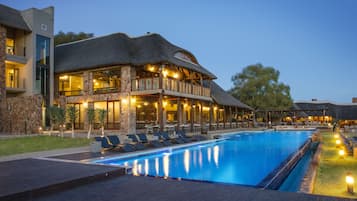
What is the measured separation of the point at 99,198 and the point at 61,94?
1843cm

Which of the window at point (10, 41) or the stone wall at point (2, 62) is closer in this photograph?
the stone wall at point (2, 62)

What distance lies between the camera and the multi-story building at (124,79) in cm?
1822

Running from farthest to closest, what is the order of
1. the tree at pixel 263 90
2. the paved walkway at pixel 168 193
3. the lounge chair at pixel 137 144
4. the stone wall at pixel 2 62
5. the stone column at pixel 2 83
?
the tree at pixel 263 90 < the stone wall at pixel 2 62 < the stone column at pixel 2 83 < the lounge chair at pixel 137 144 < the paved walkway at pixel 168 193

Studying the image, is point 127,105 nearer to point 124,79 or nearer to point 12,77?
point 124,79

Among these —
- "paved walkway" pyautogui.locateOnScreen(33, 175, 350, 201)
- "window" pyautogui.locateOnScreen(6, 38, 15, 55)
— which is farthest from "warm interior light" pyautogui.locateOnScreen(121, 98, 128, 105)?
"paved walkway" pyautogui.locateOnScreen(33, 175, 350, 201)

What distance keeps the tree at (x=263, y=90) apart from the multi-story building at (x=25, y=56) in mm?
25095

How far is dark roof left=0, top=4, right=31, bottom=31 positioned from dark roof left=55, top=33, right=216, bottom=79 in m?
3.62

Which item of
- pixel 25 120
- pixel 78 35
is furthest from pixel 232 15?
pixel 25 120

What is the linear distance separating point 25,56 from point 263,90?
28.1 m

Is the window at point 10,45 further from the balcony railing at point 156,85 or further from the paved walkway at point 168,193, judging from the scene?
the paved walkway at point 168,193

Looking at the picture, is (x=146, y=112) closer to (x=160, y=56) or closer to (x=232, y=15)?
(x=160, y=56)

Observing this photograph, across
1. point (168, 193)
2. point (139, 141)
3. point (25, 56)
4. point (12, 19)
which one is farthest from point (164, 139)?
point (12, 19)

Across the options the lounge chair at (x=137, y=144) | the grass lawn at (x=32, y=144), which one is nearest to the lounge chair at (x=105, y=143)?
the lounge chair at (x=137, y=144)

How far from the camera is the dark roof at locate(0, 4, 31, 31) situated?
1753cm
